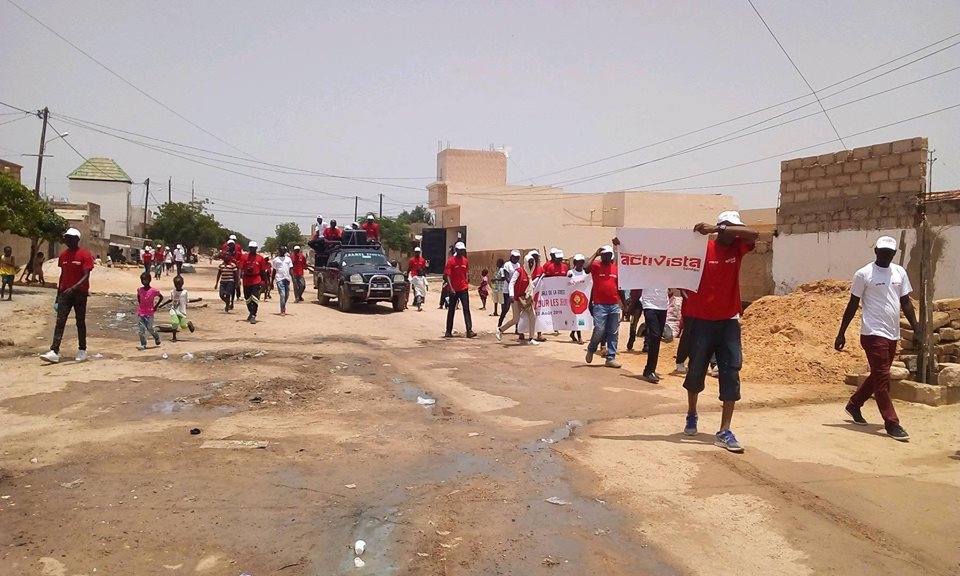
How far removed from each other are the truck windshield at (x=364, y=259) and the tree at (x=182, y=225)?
53537 mm

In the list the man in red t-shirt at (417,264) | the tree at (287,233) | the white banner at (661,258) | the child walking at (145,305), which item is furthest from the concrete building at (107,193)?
the white banner at (661,258)

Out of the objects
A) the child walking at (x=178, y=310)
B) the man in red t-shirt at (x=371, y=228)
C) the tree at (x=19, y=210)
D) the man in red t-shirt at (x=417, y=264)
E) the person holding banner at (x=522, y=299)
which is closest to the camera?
the child walking at (x=178, y=310)

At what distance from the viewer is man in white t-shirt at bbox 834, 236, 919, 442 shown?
6645mm

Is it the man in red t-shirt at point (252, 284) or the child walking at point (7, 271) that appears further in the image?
the child walking at point (7, 271)

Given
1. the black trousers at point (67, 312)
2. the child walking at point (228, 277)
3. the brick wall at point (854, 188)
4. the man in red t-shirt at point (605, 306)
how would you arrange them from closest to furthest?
the black trousers at point (67, 312), the man in red t-shirt at point (605, 306), the brick wall at point (854, 188), the child walking at point (228, 277)

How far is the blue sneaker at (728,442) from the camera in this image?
595 cm

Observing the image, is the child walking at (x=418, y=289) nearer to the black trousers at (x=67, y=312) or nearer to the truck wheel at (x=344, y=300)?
the truck wheel at (x=344, y=300)

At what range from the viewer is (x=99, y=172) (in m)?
91.9

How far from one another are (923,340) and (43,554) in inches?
336

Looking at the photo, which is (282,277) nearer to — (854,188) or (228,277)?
(228,277)

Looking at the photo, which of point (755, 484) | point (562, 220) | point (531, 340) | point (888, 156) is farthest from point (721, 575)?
point (562, 220)

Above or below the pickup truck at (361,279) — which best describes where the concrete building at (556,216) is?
above

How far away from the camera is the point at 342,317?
739 inches

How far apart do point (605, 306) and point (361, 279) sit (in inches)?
428
